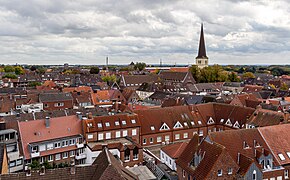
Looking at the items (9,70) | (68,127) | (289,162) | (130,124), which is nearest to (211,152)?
(289,162)

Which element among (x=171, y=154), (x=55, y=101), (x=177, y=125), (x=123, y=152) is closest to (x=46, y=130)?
(x=123, y=152)

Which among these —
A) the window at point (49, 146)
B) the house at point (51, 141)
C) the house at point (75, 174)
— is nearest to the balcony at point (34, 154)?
the house at point (51, 141)

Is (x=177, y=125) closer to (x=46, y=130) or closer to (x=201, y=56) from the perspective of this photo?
(x=46, y=130)

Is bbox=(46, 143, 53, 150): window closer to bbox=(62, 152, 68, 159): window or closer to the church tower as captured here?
bbox=(62, 152, 68, 159): window

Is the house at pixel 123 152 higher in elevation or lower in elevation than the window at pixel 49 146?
lower

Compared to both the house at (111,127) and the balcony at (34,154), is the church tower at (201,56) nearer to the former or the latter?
the house at (111,127)

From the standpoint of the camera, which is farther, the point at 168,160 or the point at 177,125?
the point at 177,125
